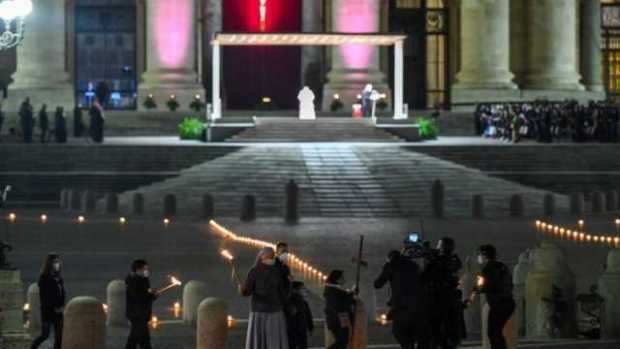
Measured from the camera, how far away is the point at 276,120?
72938mm

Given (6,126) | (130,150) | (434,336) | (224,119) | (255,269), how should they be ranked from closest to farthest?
(255,269)
(434,336)
(130,150)
(224,119)
(6,126)

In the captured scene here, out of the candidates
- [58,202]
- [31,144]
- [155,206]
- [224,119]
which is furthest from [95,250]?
[224,119]

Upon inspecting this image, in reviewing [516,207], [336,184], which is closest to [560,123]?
[336,184]

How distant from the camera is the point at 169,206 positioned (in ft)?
185

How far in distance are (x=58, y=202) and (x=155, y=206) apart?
17.8 ft

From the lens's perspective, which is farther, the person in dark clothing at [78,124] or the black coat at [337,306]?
the person in dark clothing at [78,124]

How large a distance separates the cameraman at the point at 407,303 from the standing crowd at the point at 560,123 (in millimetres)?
46946

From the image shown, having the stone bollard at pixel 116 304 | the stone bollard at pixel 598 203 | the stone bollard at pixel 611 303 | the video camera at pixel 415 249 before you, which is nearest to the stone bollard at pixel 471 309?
the stone bollard at pixel 611 303

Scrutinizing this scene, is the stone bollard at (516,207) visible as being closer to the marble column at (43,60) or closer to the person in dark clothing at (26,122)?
the person in dark clothing at (26,122)

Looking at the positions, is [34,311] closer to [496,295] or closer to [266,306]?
[266,306]

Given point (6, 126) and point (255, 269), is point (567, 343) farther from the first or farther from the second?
point (6, 126)

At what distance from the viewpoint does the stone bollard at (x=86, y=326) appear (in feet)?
82.2

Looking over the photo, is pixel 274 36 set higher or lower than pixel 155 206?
higher

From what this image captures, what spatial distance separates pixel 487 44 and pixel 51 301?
195 feet
